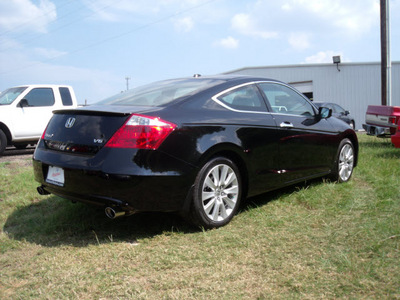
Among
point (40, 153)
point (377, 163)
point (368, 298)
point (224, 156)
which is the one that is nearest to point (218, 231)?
point (224, 156)

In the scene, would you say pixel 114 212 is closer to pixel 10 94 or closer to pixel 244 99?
pixel 244 99

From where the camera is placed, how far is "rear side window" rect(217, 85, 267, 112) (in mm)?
3947

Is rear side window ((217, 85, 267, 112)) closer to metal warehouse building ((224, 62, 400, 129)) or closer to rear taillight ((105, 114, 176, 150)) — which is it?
rear taillight ((105, 114, 176, 150))

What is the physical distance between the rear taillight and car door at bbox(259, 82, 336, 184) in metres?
1.58

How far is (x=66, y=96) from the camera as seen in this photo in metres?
10.6

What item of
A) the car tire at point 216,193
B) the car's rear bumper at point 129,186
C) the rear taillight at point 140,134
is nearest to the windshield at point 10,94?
the car's rear bumper at point 129,186

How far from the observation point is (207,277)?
269 cm

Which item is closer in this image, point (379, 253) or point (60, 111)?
point (379, 253)

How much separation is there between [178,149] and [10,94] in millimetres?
8345

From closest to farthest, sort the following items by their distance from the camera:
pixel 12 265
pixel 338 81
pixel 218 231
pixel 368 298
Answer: pixel 368 298 < pixel 12 265 < pixel 218 231 < pixel 338 81

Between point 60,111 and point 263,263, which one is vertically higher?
point 60,111

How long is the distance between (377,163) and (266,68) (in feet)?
88.4


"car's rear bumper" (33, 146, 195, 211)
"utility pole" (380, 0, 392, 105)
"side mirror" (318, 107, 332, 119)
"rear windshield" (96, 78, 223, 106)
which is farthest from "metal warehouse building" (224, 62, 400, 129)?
"car's rear bumper" (33, 146, 195, 211)

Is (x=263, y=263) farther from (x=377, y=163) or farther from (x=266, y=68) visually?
(x=266, y=68)
